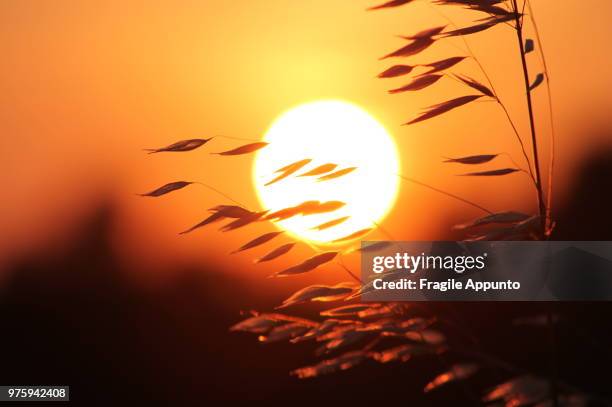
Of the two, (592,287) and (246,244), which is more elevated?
(246,244)

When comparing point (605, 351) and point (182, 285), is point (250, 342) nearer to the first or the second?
point (182, 285)

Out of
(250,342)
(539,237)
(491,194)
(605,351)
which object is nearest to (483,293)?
(539,237)

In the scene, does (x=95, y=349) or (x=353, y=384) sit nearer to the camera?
→ (x=353, y=384)

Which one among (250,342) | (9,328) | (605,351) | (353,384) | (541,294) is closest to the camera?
(605,351)

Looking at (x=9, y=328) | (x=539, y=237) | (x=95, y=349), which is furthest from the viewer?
(x=9, y=328)

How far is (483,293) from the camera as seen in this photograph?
2074mm

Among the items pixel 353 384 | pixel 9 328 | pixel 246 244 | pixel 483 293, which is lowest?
pixel 9 328

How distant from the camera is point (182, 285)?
11.0 metres

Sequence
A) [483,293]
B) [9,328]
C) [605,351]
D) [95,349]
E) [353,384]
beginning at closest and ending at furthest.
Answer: [605,351] < [483,293] < [353,384] < [95,349] < [9,328]

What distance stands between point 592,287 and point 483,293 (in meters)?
0.31

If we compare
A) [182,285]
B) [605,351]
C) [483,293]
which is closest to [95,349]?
[182,285]

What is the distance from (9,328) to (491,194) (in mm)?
8126

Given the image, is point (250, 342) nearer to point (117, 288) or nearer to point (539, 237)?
point (117, 288)

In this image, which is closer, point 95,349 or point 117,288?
point 95,349
